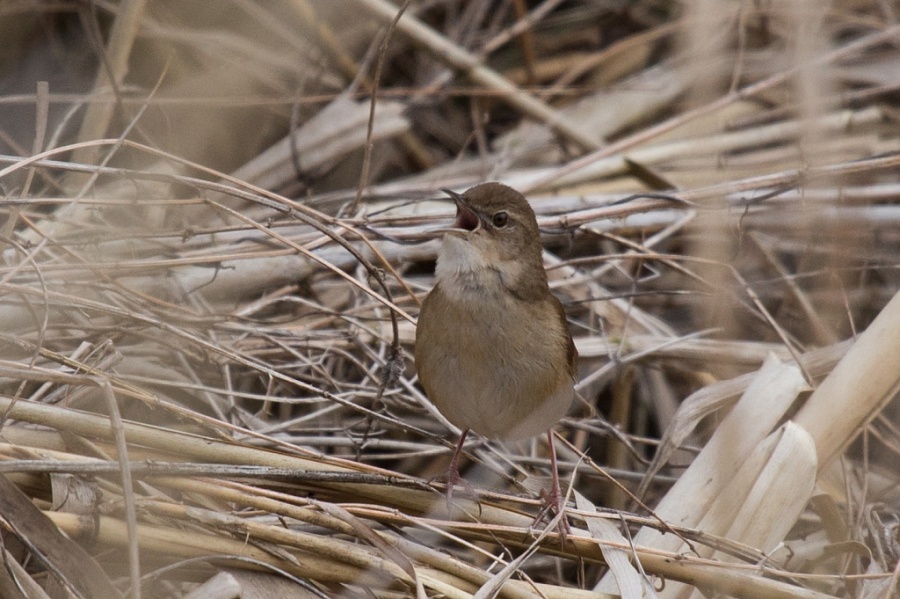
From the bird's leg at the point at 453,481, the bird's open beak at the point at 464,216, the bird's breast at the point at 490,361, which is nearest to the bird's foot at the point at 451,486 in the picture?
the bird's leg at the point at 453,481

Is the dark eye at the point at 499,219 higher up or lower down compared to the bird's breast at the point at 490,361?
higher up

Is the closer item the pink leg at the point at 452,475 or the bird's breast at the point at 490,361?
the pink leg at the point at 452,475

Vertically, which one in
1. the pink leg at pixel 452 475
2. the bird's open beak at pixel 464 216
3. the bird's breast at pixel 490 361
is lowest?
the pink leg at pixel 452 475

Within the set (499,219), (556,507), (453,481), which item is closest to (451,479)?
(453,481)

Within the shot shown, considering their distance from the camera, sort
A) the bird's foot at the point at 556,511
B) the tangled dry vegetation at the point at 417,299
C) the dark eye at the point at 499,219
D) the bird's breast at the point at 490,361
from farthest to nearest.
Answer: the dark eye at the point at 499,219 → the bird's breast at the point at 490,361 → the bird's foot at the point at 556,511 → the tangled dry vegetation at the point at 417,299

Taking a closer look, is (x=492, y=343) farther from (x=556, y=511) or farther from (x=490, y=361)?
(x=556, y=511)

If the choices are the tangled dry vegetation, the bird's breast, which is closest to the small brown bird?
the bird's breast

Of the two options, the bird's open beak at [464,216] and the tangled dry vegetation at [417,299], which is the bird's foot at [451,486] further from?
the bird's open beak at [464,216]
